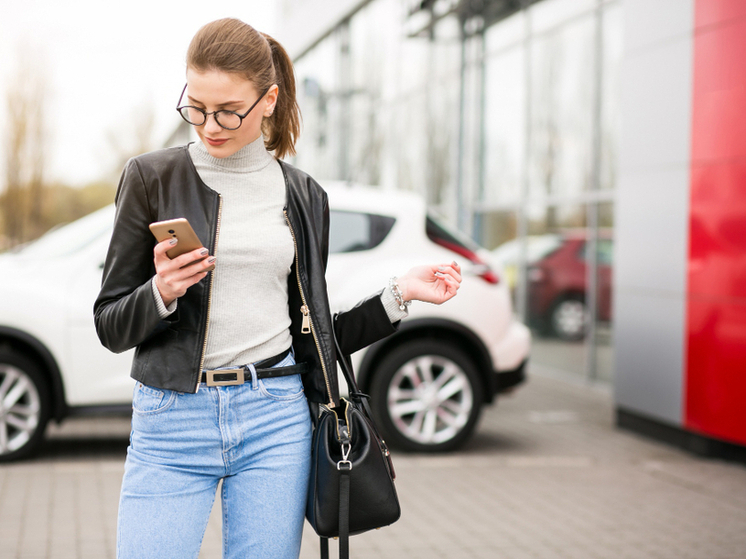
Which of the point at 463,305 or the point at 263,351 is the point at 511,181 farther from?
the point at 263,351

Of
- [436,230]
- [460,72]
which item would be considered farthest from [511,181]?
[436,230]

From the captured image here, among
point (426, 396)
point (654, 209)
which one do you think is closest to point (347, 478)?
point (426, 396)

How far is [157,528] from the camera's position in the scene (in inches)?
Answer: 75.2

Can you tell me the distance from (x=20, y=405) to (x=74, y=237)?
50.5 inches

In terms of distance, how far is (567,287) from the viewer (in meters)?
11.6

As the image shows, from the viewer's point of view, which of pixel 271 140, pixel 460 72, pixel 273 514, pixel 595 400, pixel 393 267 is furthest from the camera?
pixel 460 72

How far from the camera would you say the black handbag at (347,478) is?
6.59ft

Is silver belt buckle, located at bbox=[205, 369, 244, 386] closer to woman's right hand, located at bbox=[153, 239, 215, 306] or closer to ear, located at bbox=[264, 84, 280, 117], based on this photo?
woman's right hand, located at bbox=[153, 239, 215, 306]

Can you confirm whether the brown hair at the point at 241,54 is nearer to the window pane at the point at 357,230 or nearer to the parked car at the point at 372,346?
the parked car at the point at 372,346

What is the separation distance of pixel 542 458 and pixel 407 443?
0.99 m

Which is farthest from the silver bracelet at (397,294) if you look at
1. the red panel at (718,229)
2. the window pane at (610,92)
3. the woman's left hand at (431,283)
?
the window pane at (610,92)

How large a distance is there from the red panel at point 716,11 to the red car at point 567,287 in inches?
157

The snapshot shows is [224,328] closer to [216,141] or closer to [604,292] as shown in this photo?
[216,141]

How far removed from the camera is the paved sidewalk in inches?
180
